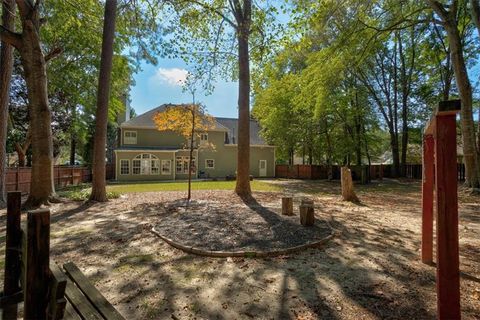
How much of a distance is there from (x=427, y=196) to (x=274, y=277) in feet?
8.83

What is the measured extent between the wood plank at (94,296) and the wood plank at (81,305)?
3 cm

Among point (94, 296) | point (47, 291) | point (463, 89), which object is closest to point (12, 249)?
point (47, 291)

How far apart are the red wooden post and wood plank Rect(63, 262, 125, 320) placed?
2827 millimetres

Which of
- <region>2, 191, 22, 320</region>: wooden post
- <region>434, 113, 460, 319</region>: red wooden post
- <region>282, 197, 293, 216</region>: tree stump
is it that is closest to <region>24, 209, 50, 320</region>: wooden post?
<region>2, 191, 22, 320</region>: wooden post

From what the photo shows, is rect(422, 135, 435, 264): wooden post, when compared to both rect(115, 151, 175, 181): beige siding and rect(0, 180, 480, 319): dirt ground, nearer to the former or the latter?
rect(0, 180, 480, 319): dirt ground

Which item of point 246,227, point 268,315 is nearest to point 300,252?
point 246,227

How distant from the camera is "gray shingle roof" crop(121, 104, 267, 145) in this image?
80.2 ft

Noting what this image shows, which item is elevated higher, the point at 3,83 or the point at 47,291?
the point at 3,83

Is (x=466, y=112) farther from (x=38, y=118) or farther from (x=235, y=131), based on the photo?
(x=235, y=131)

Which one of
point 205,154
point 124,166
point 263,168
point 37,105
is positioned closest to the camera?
point 37,105

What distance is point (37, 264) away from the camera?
1.87 metres

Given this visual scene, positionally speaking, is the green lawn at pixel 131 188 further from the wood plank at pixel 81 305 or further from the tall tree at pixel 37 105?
the wood plank at pixel 81 305

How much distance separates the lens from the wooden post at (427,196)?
412 cm

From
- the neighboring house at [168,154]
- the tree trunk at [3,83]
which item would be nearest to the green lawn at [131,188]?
the tree trunk at [3,83]
